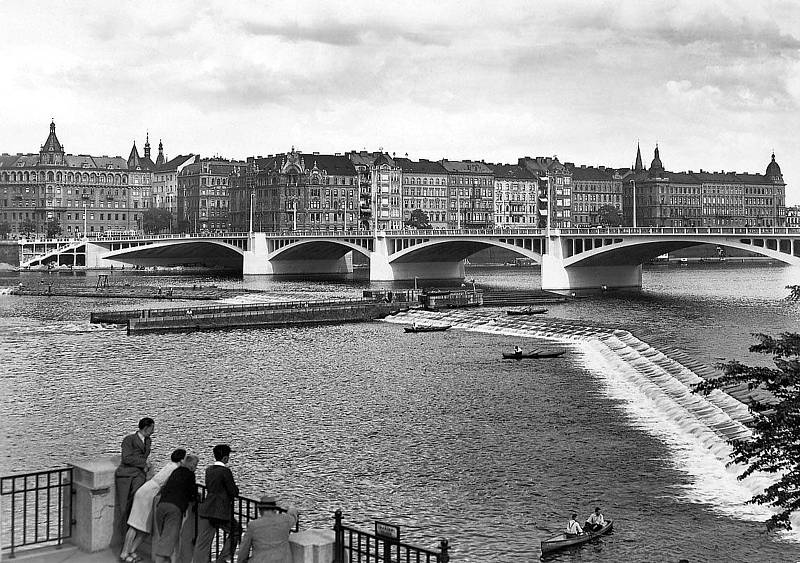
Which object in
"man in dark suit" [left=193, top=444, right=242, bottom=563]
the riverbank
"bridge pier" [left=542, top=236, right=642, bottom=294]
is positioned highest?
"bridge pier" [left=542, top=236, right=642, bottom=294]

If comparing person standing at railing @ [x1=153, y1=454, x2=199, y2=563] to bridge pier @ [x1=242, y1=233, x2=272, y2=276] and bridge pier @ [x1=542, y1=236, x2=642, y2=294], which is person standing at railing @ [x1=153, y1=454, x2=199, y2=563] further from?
bridge pier @ [x1=242, y1=233, x2=272, y2=276]

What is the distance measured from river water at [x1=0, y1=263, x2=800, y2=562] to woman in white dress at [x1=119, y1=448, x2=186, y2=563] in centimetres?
1295

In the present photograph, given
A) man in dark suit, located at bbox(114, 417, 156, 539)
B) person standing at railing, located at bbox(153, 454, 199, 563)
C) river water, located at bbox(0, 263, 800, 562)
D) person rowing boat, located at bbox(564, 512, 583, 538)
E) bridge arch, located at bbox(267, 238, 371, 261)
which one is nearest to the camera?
person standing at railing, located at bbox(153, 454, 199, 563)

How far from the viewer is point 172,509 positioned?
1847 centimetres

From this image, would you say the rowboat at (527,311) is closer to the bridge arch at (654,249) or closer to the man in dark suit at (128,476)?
the bridge arch at (654,249)

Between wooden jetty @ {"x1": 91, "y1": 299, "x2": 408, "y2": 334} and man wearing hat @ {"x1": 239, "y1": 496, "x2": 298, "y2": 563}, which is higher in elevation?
wooden jetty @ {"x1": 91, "y1": 299, "x2": 408, "y2": 334}

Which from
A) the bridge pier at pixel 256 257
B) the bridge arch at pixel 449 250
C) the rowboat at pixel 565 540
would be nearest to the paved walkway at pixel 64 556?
the rowboat at pixel 565 540

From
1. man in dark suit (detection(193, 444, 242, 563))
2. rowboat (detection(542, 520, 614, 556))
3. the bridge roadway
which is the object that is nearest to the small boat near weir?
the bridge roadway

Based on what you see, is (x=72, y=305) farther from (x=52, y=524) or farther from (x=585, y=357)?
(x=52, y=524)

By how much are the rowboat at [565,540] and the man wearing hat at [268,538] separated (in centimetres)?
1419

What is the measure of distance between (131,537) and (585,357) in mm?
54057

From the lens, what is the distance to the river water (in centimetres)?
3309

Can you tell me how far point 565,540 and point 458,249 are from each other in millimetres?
127622

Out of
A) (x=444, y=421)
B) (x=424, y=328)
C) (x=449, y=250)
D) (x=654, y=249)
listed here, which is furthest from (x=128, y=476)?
(x=449, y=250)
